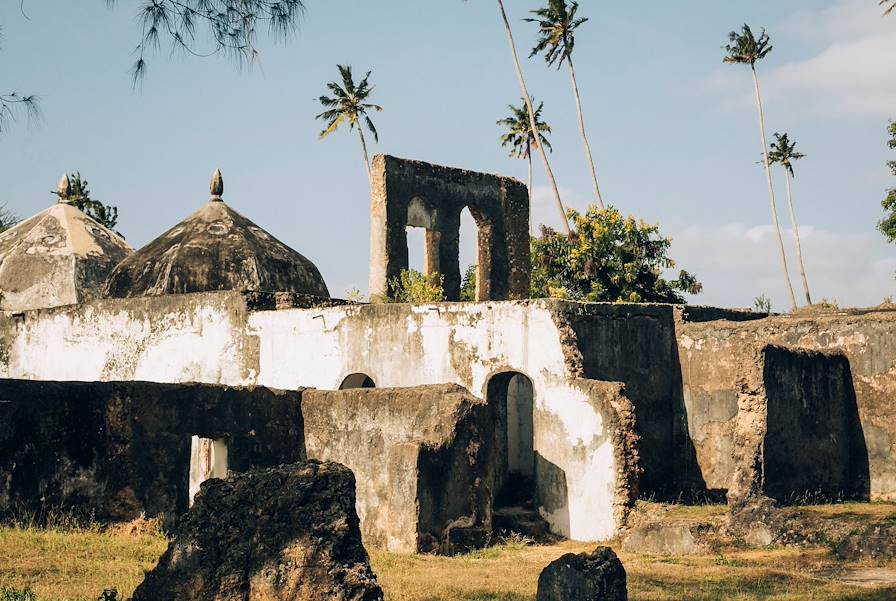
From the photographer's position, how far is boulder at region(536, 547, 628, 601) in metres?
8.16

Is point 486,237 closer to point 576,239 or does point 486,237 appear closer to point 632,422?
point 576,239

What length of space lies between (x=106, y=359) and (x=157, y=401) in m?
7.78

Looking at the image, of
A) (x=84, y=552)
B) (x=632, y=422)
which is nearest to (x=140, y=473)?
(x=84, y=552)

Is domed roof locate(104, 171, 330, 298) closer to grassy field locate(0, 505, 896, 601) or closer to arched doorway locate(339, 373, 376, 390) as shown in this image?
Answer: arched doorway locate(339, 373, 376, 390)

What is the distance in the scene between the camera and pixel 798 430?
17391 millimetres

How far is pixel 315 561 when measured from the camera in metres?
8.28

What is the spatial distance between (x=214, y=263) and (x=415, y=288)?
11.8 feet

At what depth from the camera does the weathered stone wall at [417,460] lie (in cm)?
1422

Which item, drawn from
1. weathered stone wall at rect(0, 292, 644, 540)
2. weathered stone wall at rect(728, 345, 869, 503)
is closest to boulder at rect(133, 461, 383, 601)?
weathered stone wall at rect(0, 292, 644, 540)

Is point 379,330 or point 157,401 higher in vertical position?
point 379,330

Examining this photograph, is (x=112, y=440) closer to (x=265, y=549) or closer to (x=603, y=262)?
(x=265, y=549)

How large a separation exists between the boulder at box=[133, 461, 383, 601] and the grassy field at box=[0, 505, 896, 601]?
1497mm

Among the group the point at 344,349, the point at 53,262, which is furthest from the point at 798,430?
the point at 53,262

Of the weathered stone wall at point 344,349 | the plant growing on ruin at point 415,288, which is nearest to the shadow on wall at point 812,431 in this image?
the weathered stone wall at point 344,349
